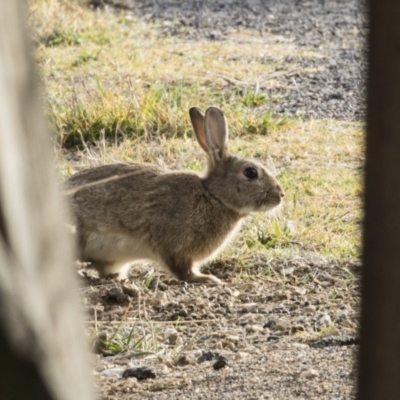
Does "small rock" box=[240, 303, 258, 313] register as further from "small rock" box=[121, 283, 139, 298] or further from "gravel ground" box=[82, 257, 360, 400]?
"small rock" box=[121, 283, 139, 298]

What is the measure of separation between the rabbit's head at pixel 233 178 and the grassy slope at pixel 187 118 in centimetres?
17

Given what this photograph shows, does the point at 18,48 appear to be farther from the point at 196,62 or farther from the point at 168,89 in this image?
the point at 196,62

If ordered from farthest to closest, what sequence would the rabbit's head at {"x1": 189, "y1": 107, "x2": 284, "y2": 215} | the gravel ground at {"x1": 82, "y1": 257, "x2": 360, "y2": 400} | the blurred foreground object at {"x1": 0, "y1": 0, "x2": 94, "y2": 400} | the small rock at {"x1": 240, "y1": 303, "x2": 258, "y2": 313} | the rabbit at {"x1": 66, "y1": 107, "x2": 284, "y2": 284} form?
1. the rabbit's head at {"x1": 189, "y1": 107, "x2": 284, "y2": 215}
2. the rabbit at {"x1": 66, "y1": 107, "x2": 284, "y2": 284}
3. the small rock at {"x1": 240, "y1": 303, "x2": 258, "y2": 313}
4. the gravel ground at {"x1": 82, "y1": 257, "x2": 360, "y2": 400}
5. the blurred foreground object at {"x1": 0, "y1": 0, "x2": 94, "y2": 400}

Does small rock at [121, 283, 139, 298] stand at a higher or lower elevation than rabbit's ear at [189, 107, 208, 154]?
lower

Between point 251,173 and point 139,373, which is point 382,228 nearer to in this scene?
point 139,373

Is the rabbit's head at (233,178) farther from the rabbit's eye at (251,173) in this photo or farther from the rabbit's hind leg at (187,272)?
the rabbit's hind leg at (187,272)

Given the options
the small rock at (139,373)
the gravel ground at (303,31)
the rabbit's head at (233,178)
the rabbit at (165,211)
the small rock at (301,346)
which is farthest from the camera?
the gravel ground at (303,31)

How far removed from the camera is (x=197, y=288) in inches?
220

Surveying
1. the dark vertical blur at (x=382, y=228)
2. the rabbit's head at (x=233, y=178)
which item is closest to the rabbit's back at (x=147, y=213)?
the rabbit's head at (x=233, y=178)

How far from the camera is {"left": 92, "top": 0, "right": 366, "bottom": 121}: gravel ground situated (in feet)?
30.7

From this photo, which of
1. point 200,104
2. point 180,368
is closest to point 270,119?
point 200,104

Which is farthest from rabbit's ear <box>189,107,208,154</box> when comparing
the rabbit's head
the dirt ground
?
the dirt ground

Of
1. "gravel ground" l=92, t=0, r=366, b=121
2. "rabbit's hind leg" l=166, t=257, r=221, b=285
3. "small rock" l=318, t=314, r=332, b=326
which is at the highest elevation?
"small rock" l=318, t=314, r=332, b=326

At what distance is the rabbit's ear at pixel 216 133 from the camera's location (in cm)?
648
